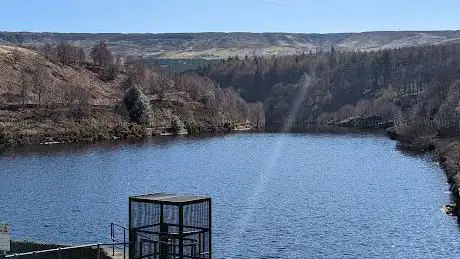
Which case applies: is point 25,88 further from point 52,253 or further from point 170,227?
point 170,227

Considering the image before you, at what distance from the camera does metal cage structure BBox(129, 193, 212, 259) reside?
87.7 ft

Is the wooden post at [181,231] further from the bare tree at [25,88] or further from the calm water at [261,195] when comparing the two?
the bare tree at [25,88]

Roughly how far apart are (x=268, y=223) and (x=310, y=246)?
25.2ft

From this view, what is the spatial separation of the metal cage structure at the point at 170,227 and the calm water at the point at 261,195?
51.3 ft

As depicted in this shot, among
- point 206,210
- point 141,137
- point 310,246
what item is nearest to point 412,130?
point 141,137

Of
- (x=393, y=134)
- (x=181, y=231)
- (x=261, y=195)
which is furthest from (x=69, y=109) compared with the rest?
(x=181, y=231)

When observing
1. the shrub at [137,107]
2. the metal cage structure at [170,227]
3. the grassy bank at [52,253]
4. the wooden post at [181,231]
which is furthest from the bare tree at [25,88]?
the wooden post at [181,231]

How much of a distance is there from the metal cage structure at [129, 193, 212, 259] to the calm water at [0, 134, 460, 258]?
1564 centimetres

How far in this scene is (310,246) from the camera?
45.6 m

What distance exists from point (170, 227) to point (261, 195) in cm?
4068

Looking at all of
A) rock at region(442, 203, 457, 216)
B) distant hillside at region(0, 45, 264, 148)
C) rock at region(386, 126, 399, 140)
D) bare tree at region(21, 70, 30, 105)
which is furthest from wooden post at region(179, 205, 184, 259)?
bare tree at region(21, 70, 30, 105)

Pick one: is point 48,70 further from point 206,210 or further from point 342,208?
point 206,210

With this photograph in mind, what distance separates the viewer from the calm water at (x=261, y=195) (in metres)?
46.9

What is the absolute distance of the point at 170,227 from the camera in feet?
89.9
